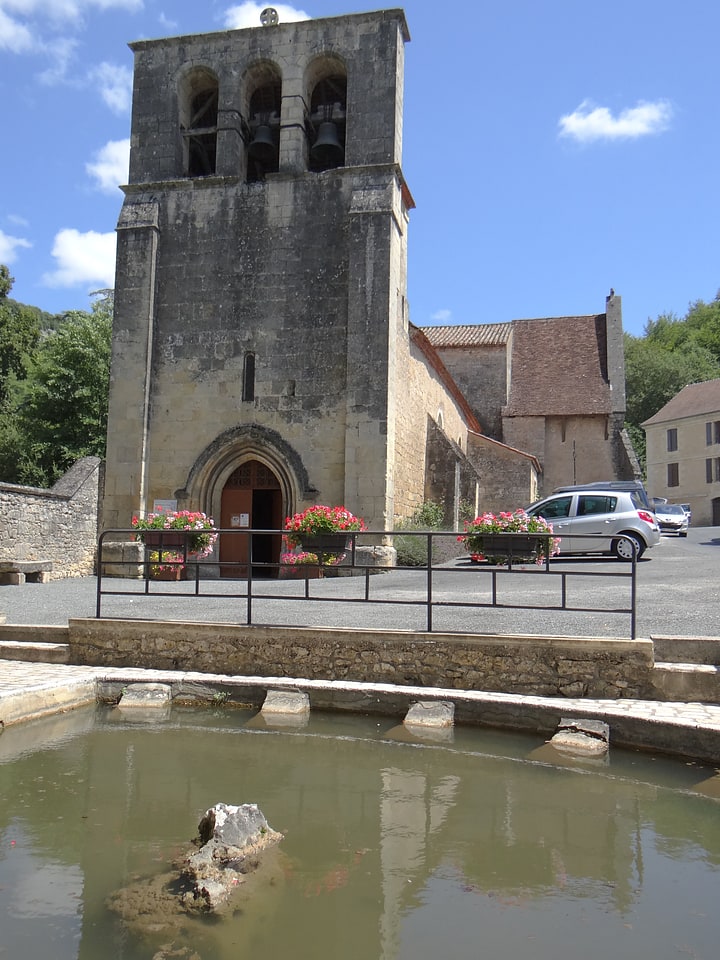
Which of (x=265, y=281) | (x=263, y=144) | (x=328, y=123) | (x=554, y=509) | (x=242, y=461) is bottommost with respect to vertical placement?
(x=554, y=509)

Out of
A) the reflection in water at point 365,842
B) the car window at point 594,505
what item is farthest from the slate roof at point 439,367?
the reflection in water at point 365,842

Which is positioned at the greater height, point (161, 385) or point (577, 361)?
point (577, 361)

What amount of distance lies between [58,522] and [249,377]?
16.9ft

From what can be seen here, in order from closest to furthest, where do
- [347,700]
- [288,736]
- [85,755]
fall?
1. [85,755]
2. [288,736]
3. [347,700]

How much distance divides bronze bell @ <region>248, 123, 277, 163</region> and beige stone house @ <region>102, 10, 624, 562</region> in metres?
0.04

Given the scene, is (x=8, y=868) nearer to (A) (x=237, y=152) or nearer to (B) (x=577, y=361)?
(A) (x=237, y=152)

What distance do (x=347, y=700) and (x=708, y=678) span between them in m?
3.24

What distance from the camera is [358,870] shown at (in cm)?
399

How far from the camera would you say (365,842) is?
438cm

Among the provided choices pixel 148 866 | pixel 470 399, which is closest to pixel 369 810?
pixel 148 866

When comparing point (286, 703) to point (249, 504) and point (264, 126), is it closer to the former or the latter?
point (249, 504)

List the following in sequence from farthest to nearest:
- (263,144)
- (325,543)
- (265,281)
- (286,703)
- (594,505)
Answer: (263,144) < (265,281) < (594,505) < (325,543) < (286,703)

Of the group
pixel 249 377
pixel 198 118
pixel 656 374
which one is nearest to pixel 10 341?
pixel 198 118

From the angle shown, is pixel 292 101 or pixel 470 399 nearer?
pixel 292 101
